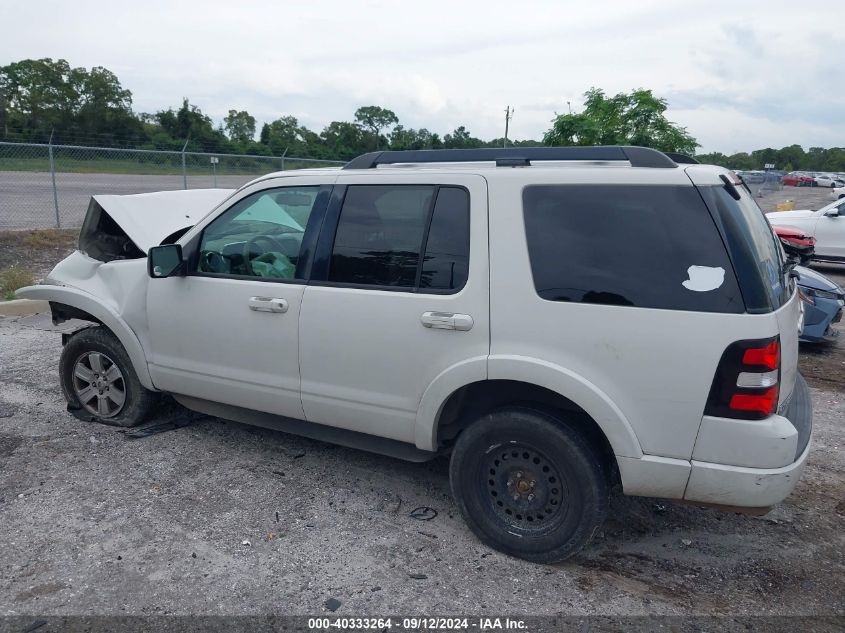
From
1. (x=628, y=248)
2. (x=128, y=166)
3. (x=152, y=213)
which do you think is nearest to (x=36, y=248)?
(x=128, y=166)

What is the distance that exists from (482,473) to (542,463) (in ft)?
1.09

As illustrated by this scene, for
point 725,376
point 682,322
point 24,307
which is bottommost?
point 24,307

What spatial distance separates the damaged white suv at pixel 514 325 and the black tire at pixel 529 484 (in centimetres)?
1

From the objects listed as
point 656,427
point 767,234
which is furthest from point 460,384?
point 767,234

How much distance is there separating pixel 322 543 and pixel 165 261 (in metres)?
2.02

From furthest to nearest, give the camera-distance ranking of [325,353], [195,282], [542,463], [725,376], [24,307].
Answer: [24,307] < [195,282] < [325,353] < [542,463] < [725,376]

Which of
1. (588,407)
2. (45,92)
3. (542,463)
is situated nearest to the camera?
(588,407)

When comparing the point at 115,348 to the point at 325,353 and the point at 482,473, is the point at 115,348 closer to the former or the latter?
the point at 325,353

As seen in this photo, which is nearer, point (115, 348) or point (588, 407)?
point (588, 407)

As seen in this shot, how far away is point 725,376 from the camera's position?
2.93m

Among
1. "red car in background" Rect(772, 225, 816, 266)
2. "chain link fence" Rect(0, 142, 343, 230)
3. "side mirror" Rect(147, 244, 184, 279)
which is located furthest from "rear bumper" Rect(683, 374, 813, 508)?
"chain link fence" Rect(0, 142, 343, 230)

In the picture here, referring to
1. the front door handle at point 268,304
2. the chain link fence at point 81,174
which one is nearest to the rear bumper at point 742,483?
the front door handle at point 268,304

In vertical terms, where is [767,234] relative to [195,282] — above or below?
above

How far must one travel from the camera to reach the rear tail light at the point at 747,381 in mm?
2898
